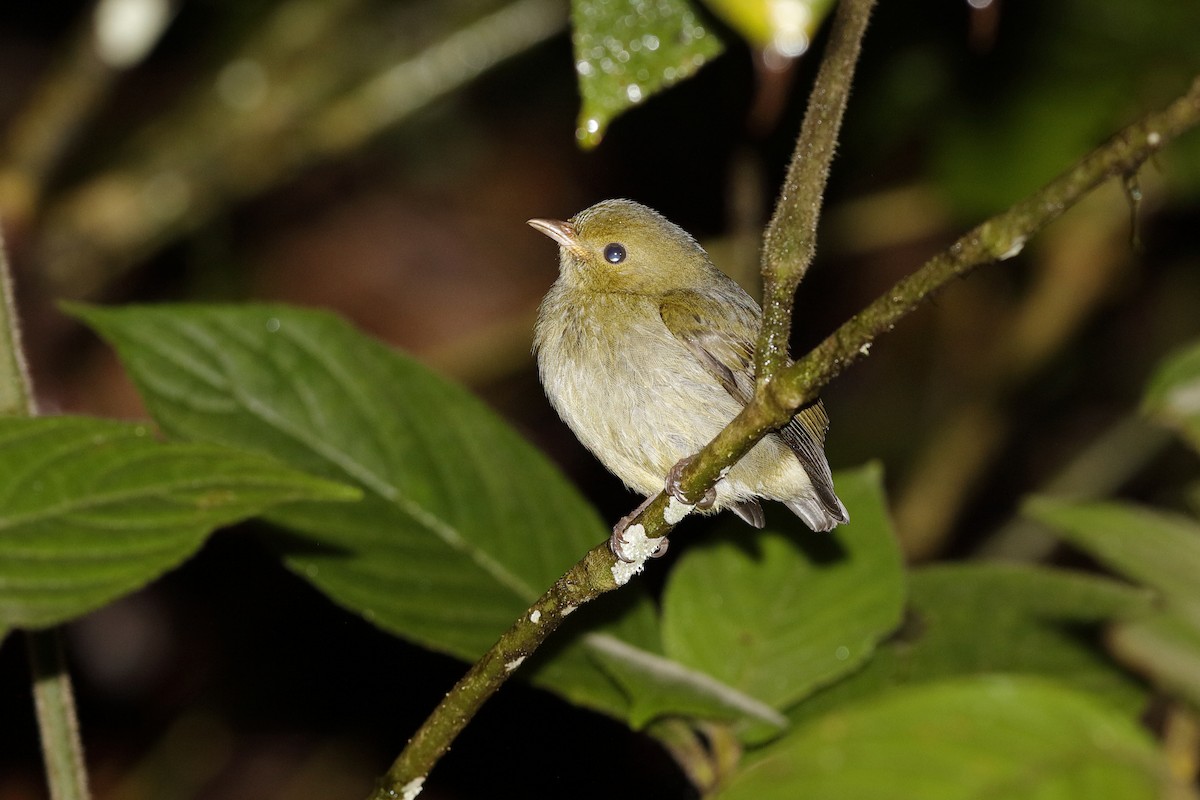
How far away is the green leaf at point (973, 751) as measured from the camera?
0.90 m

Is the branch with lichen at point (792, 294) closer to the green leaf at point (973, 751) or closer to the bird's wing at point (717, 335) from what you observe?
the green leaf at point (973, 751)

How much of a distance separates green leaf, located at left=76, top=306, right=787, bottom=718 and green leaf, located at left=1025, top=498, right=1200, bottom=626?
830 millimetres

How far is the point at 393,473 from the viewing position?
2.65 m

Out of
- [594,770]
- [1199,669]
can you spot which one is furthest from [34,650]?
→ [594,770]

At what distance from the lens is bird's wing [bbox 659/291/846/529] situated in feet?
9.91

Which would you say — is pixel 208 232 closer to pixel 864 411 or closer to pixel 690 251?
pixel 690 251

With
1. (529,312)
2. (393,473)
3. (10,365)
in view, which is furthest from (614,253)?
(529,312)

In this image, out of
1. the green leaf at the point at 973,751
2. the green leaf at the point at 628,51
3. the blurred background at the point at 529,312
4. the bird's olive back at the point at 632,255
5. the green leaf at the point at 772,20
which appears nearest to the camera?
the green leaf at the point at 973,751

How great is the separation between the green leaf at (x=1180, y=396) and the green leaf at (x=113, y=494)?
1079 mm

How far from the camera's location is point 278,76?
5.46m

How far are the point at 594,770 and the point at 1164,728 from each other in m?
2.66

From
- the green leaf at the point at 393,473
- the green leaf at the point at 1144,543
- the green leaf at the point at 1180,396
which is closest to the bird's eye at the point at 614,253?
the green leaf at the point at 393,473

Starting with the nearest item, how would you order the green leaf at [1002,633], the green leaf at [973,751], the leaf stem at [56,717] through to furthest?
the green leaf at [973,751], the leaf stem at [56,717], the green leaf at [1002,633]

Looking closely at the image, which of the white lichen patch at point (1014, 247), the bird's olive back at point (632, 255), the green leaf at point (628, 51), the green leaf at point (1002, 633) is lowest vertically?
the green leaf at point (1002, 633)
